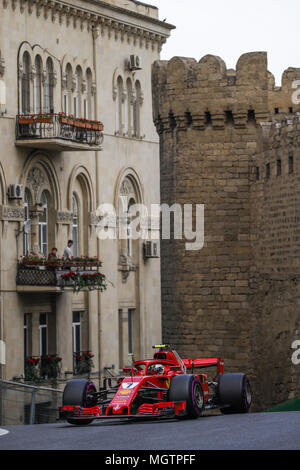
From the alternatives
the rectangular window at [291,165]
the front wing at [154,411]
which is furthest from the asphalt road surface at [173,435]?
the rectangular window at [291,165]

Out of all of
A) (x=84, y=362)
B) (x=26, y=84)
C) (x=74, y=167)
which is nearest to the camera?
(x=26, y=84)

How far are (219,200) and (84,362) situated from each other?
1213cm

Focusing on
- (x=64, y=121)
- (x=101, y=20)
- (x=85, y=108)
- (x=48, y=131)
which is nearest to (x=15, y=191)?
(x=48, y=131)

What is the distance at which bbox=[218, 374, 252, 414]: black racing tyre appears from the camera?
22.0m

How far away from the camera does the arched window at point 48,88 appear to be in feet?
136

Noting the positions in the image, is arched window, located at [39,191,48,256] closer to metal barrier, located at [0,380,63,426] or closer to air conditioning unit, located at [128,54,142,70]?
air conditioning unit, located at [128,54,142,70]

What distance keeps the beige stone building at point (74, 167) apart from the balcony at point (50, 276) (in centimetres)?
4

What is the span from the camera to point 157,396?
21.5m

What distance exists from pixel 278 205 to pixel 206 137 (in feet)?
10.6

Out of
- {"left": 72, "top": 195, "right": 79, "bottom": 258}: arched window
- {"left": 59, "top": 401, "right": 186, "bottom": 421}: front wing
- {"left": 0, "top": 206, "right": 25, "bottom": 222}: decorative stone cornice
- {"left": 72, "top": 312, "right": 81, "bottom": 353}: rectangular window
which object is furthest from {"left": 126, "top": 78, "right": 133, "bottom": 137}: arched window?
{"left": 59, "top": 401, "right": 186, "bottom": 421}: front wing

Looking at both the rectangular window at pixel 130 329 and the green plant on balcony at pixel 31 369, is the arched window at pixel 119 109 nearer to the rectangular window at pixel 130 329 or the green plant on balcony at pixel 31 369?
the rectangular window at pixel 130 329

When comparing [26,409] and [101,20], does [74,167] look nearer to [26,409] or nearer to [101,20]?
[101,20]

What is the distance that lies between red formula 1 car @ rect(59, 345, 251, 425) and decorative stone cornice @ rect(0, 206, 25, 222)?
1676 cm

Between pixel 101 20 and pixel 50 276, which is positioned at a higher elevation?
pixel 101 20
